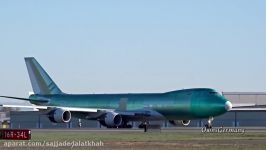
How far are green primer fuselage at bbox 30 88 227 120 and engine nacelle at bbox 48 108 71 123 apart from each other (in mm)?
6755

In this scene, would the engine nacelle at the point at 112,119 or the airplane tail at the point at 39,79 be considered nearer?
the engine nacelle at the point at 112,119

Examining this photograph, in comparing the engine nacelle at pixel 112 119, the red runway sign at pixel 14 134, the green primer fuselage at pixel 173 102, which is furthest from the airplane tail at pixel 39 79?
the red runway sign at pixel 14 134

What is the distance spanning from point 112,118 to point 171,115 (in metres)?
6.23

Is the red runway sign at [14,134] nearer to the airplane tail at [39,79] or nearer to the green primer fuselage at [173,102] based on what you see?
the green primer fuselage at [173,102]

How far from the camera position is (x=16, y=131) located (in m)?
43.8

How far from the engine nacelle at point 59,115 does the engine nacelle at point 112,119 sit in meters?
4.04

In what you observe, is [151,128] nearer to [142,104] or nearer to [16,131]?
[142,104]

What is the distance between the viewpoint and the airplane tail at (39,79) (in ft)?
324

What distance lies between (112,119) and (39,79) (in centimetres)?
1529

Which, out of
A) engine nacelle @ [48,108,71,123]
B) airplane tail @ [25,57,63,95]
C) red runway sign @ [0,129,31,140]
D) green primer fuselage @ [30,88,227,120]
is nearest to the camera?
red runway sign @ [0,129,31,140]

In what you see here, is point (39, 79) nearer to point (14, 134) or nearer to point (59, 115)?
point (59, 115)

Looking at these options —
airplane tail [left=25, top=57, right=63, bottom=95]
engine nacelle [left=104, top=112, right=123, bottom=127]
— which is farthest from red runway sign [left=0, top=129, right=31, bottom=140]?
airplane tail [left=25, top=57, right=63, bottom=95]

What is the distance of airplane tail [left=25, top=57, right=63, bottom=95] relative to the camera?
9869cm

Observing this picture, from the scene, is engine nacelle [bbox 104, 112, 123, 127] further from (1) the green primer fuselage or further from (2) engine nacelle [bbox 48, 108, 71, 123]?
(2) engine nacelle [bbox 48, 108, 71, 123]
